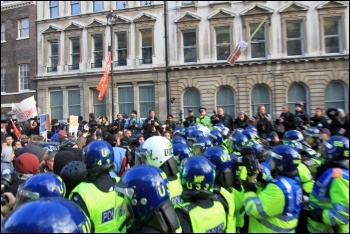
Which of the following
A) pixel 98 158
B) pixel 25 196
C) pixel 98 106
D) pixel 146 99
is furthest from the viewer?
pixel 98 106

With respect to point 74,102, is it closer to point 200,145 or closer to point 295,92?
point 295,92

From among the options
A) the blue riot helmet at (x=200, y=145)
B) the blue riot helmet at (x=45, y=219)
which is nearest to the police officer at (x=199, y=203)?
the blue riot helmet at (x=45, y=219)

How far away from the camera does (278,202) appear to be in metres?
3.45

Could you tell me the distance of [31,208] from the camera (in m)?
1.69

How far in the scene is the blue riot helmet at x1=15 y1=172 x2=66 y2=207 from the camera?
9.26 ft

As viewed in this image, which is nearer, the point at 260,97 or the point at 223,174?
the point at 223,174

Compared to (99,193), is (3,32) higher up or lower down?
higher up

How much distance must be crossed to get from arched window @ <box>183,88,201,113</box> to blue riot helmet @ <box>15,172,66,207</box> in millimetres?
21190

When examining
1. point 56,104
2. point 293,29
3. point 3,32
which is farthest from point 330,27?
point 3,32

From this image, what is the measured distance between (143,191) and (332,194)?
7.17 feet

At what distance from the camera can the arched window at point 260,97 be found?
2319 centimetres

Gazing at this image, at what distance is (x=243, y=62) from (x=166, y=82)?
5.35 m

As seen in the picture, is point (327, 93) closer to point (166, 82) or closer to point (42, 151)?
point (166, 82)

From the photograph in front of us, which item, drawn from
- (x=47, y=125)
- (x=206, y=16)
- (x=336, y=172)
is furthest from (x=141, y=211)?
(x=206, y=16)
